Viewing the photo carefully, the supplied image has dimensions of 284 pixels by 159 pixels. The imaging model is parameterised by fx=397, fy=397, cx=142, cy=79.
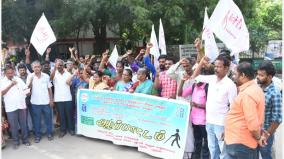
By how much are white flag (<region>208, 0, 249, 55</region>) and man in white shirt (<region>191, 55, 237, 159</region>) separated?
0.83m

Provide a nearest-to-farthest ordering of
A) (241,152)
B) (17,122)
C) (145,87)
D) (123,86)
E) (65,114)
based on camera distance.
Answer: (241,152) → (145,87) → (123,86) → (17,122) → (65,114)

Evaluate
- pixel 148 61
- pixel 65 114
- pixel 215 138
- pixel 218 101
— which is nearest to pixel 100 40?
pixel 65 114

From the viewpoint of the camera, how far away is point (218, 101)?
5176 millimetres

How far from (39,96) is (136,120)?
224cm

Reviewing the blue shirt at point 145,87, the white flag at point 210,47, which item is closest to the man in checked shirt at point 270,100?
the white flag at point 210,47

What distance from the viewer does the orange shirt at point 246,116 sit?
12.8 ft

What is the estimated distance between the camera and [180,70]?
254 inches

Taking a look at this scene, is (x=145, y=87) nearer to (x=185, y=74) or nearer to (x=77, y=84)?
(x=185, y=74)

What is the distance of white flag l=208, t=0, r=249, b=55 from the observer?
599cm

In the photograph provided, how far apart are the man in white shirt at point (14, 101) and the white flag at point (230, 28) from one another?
392 cm

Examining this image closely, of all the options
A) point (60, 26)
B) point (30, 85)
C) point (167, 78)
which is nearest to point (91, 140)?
point (30, 85)

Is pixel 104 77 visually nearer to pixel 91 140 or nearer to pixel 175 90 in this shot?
pixel 91 140

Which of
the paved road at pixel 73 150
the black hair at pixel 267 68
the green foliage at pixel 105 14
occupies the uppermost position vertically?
the green foliage at pixel 105 14

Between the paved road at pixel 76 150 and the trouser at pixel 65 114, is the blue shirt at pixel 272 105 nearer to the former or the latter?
the paved road at pixel 76 150
